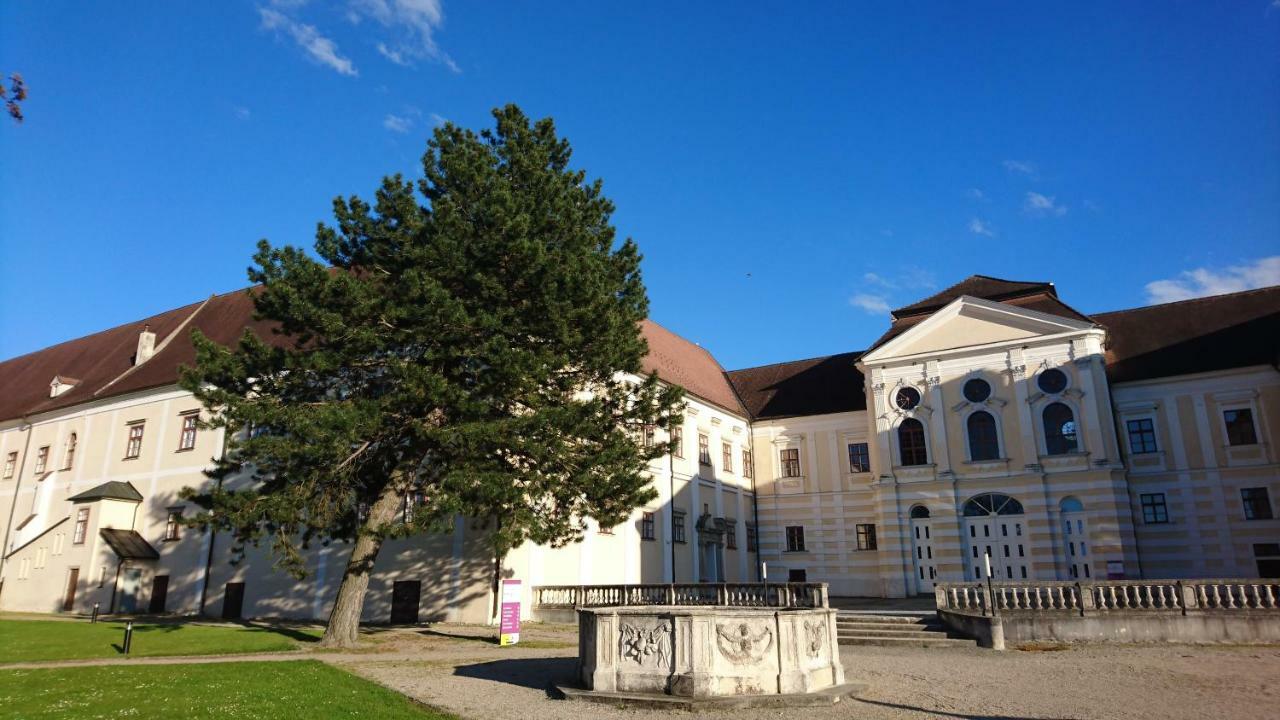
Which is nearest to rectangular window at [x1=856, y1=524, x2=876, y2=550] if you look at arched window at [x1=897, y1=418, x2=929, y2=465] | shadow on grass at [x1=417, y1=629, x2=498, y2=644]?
arched window at [x1=897, y1=418, x2=929, y2=465]

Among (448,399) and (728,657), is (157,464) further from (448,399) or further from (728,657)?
(728,657)

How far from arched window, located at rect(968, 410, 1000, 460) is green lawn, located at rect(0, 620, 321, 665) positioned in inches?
949

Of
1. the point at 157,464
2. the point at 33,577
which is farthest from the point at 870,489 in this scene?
the point at 33,577

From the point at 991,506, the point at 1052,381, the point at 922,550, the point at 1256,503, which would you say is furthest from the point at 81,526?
the point at 1256,503

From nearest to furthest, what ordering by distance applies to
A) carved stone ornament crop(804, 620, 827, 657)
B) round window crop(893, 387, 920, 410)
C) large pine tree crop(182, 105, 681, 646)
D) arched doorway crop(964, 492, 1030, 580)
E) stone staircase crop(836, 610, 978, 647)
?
carved stone ornament crop(804, 620, 827, 657) < large pine tree crop(182, 105, 681, 646) < stone staircase crop(836, 610, 978, 647) < arched doorway crop(964, 492, 1030, 580) < round window crop(893, 387, 920, 410)

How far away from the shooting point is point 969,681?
40.4 feet

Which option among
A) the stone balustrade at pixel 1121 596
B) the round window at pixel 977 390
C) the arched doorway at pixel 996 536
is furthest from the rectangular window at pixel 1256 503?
the stone balustrade at pixel 1121 596

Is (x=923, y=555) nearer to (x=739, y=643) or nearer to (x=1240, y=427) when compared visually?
(x=1240, y=427)

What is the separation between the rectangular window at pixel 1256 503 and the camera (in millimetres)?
27609

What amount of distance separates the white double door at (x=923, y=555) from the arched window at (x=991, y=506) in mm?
1654

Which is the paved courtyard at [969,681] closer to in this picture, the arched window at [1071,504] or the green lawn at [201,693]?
the green lawn at [201,693]

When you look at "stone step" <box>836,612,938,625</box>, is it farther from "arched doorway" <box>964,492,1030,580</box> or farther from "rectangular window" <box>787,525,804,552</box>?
"rectangular window" <box>787,525,804,552</box>

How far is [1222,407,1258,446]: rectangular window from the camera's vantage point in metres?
28.5

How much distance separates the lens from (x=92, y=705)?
398 inches
